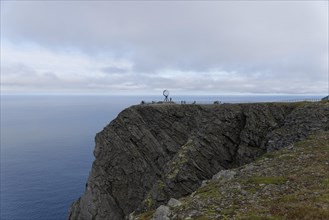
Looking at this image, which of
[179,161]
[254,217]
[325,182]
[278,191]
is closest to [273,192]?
[278,191]

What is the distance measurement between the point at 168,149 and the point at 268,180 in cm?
3755

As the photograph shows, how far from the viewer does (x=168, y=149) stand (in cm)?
6112

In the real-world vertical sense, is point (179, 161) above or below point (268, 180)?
below

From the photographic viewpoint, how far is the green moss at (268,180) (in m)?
24.0

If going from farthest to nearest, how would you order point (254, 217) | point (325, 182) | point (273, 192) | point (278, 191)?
point (325, 182) → point (278, 191) → point (273, 192) → point (254, 217)

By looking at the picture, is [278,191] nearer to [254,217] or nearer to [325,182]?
[325,182]

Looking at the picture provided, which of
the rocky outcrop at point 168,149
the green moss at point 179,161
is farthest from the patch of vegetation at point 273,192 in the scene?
the green moss at point 179,161

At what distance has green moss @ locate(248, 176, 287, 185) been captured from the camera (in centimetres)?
2398

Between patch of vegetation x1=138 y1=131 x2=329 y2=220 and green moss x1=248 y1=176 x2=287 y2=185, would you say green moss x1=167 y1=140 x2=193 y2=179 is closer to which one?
patch of vegetation x1=138 y1=131 x2=329 y2=220

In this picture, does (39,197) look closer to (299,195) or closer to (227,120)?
(227,120)

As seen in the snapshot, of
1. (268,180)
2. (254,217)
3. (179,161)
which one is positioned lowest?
(179,161)

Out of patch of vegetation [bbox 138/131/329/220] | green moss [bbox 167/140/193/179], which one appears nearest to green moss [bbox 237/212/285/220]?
patch of vegetation [bbox 138/131/329/220]

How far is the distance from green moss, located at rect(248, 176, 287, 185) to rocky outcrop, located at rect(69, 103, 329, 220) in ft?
83.2

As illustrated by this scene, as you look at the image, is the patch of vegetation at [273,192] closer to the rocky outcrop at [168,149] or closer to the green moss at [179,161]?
the rocky outcrop at [168,149]
